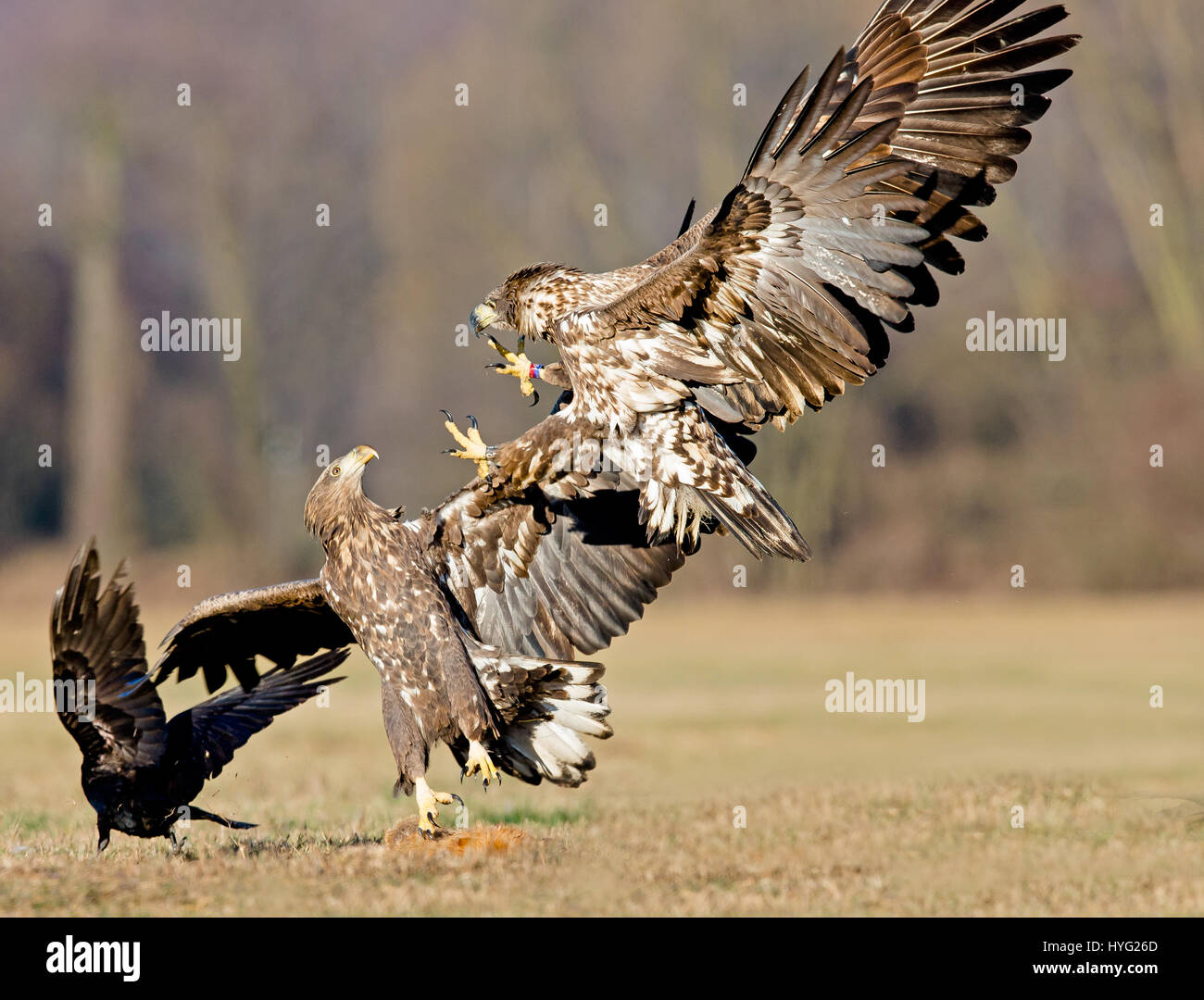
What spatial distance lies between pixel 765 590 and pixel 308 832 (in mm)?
20702

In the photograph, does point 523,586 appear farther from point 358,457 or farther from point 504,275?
point 504,275

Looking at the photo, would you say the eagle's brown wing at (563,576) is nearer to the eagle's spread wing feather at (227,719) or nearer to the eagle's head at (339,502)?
the eagle's head at (339,502)

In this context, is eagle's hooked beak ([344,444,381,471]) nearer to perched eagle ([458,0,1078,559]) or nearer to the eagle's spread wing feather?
perched eagle ([458,0,1078,559])

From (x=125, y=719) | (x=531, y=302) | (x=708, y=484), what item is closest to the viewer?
(x=125, y=719)

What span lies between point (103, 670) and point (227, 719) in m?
1.15

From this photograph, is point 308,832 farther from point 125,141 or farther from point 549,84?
point 125,141

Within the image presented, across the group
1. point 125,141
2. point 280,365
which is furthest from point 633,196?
point 125,141

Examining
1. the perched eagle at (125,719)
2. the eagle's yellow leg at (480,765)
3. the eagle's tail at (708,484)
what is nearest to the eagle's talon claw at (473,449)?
the eagle's tail at (708,484)

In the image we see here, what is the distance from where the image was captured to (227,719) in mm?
8008

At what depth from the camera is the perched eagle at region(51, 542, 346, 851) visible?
22.5 ft

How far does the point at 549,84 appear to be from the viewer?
3106 cm

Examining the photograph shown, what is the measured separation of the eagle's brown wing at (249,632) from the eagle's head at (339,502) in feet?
1.15

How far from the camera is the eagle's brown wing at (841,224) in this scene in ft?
21.6

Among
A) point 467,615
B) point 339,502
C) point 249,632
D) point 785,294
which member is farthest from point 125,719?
point 785,294
